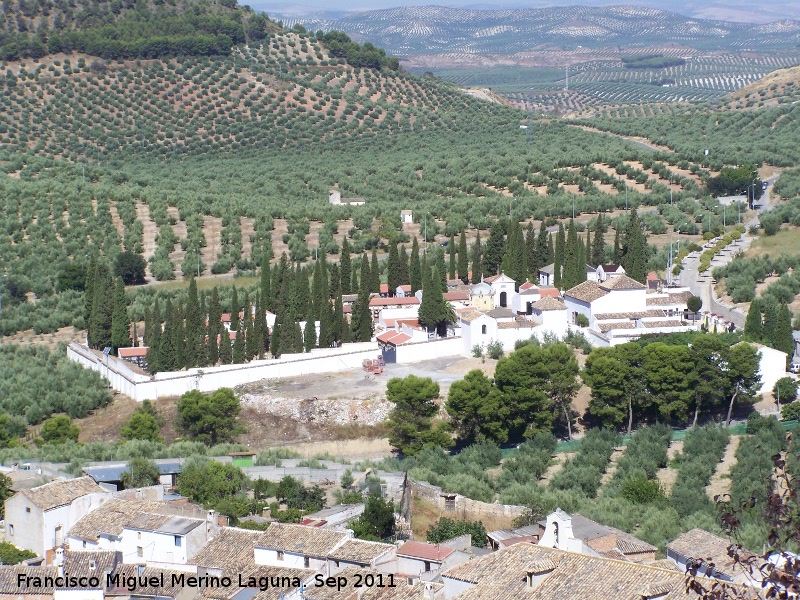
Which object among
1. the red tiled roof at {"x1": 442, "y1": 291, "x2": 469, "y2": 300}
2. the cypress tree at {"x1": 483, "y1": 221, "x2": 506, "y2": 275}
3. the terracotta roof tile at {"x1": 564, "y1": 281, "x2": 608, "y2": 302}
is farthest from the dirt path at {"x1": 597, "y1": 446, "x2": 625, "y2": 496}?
the cypress tree at {"x1": 483, "y1": 221, "x2": 506, "y2": 275}

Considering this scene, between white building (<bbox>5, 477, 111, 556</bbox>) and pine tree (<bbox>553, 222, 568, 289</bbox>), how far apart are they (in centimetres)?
3062

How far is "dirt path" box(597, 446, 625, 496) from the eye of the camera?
46.0 meters

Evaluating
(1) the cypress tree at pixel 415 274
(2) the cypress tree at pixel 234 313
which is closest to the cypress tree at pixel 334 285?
(1) the cypress tree at pixel 415 274

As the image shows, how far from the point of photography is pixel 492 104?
142 m

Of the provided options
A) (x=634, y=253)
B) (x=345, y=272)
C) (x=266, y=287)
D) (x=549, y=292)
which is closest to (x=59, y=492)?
(x=266, y=287)

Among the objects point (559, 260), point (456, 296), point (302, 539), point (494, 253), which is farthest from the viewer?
point (494, 253)

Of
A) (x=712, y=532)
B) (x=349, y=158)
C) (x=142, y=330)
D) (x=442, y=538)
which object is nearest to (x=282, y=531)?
(x=442, y=538)

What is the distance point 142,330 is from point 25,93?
6100 cm

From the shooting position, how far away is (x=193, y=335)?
58.1 m

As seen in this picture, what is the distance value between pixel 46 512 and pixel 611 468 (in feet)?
61.6

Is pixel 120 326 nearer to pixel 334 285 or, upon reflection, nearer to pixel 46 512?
pixel 334 285

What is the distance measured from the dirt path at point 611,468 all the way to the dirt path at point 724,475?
3.00 meters

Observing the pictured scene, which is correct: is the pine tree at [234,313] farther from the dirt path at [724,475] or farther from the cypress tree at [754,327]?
the dirt path at [724,475]

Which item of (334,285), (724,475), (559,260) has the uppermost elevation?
(559,260)
